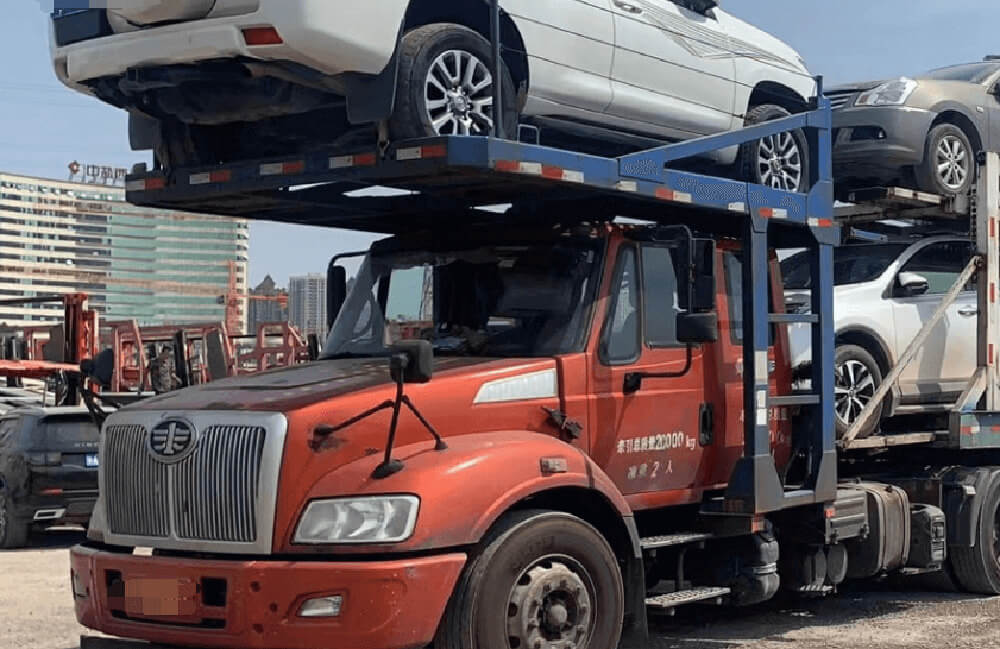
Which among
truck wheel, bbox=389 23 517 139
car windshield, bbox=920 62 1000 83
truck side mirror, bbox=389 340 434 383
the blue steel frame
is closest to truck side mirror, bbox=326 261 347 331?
the blue steel frame

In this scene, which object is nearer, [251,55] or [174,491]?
[174,491]

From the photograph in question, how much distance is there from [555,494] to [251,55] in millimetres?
2365

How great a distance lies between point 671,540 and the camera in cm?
685

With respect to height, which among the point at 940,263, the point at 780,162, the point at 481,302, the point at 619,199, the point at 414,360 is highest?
the point at 780,162

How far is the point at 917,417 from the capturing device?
389 inches

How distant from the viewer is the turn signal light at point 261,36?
6.02 m

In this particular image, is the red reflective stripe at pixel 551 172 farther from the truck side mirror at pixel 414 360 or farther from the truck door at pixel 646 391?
the truck side mirror at pixel 414 360

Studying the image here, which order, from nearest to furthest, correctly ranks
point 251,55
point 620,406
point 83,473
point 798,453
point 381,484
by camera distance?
point 381,484
point 251,55
point 620,406
point 798,453
point 83,473

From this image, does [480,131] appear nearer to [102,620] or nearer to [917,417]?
[102,620]

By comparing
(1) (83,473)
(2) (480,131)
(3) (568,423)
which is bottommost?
(1) (83,473)

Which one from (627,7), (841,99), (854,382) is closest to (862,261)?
(854,382)

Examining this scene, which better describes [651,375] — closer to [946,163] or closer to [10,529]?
[946,163]

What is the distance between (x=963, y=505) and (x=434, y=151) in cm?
530

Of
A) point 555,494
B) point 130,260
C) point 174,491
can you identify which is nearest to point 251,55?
point 174,491
